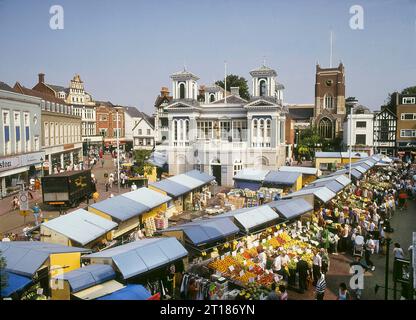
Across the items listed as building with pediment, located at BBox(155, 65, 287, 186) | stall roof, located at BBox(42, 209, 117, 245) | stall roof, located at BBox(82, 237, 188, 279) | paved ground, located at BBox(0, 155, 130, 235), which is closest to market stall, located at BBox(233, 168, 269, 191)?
building with pediment, located at BBox(155, 65, 287, 186)

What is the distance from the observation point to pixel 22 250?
975 centimetres

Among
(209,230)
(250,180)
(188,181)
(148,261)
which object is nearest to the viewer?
(148,261)

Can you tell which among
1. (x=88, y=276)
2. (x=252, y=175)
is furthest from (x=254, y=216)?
(x=252, y=175)

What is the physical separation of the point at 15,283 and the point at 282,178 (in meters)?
18.8

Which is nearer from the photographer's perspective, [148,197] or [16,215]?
[148,197]

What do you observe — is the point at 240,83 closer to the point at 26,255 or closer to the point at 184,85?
the point at 184,85

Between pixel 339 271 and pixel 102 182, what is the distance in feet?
78.6

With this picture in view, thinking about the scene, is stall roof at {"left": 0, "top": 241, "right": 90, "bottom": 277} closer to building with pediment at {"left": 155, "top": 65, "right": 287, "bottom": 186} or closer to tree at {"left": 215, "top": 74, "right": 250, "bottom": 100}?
building with pediment at {"left": 155, "top": 65, "right": 287, "bottom": 186}

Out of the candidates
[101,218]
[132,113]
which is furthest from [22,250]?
[132,113]

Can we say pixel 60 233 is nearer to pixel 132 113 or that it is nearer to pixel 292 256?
pixel 292 256

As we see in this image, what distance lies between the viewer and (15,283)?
8.57 metres

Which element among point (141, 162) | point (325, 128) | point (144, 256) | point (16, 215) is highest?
point (325, 128)

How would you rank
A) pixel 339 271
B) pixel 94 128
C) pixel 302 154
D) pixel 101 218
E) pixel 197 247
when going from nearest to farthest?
1. pixel 197 247
2. pixel 339 271
3. pixel 101 218
4. pixel 94 128
5. pixel 302 154

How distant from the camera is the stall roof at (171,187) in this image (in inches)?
795
